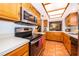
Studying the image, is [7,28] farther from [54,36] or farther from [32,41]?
[54,36]

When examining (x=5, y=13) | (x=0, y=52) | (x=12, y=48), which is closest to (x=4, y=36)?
(x=5, y=13)

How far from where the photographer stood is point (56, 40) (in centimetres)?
449

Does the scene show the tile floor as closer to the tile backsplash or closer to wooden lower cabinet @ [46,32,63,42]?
wooden lower cabinet @ [46,32,63,42]

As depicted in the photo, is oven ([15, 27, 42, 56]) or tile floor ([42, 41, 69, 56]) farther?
tile floor ([42, 41, 69, 56])

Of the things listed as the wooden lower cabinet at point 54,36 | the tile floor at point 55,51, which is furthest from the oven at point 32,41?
the wooden lower cabinet at point 54,36

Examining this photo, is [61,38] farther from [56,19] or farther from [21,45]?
[21,45]

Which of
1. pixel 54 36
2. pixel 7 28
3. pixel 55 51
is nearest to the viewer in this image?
pixel 7 28

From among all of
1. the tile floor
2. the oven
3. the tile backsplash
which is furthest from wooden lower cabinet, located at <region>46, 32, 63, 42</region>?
the tile backsplash

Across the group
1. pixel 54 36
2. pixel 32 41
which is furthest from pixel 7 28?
pixel 54 36

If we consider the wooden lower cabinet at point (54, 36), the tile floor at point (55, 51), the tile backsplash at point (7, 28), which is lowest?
the tile floor at point (55, 51)

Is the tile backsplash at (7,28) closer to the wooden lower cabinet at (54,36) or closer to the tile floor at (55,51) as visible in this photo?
the tile floor at (55,51)

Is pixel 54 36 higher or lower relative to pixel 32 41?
lower

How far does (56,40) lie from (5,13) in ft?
12.0

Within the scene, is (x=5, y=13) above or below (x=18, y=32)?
above
